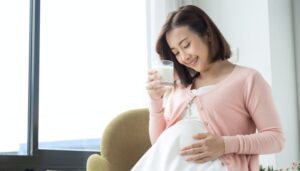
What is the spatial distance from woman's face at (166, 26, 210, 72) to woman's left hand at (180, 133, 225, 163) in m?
0.31

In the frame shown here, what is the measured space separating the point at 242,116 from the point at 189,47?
Answer: 30 cm

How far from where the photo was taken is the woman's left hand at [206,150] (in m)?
1.27

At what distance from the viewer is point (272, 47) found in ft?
8.21

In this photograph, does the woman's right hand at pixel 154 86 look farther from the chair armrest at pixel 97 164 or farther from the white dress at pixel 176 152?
the chair armrest at pixel 97 164

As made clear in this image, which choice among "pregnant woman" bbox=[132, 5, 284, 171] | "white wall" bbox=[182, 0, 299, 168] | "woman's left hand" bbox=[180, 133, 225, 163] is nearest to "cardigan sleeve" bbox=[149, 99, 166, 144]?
"pregnant woman" bbox=[132, 5, 284, 171]

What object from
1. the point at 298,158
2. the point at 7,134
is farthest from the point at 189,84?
Result: the point at 298,158

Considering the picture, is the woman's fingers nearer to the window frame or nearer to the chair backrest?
the chair backrest

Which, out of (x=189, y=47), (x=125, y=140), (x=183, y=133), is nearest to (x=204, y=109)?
(x=183, y=133)

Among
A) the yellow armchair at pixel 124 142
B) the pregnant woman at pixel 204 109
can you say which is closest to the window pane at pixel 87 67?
the yellow armchair at pixel 124 142

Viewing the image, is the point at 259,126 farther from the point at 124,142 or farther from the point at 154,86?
the point at 124,142

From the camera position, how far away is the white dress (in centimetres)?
127

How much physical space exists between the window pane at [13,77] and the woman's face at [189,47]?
962mm

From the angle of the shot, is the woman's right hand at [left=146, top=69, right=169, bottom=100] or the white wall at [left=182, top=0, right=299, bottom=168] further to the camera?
the white wall at [left=182, top=0, right=299, bottom=168]

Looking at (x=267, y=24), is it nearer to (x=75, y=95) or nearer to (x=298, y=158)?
(x=298, y=158)
